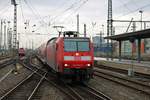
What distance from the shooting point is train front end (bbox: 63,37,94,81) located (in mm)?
16422

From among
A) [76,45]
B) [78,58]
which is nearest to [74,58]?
[78,58]

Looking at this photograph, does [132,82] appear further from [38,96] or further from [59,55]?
[38,96]

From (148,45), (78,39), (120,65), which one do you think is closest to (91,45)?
(78,39)

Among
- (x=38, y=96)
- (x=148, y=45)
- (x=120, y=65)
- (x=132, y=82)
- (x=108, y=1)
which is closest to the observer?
(x=38, y=96)

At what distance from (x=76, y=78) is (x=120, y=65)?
15.3 metres

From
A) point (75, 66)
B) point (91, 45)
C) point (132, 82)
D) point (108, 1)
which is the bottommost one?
point (132, 82)

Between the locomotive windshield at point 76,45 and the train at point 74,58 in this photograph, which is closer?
the train at point 74,58

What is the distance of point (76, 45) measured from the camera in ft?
56.1

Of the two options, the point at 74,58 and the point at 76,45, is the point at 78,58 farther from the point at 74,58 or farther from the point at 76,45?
the point at 76,45

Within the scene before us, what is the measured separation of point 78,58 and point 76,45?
827 mm

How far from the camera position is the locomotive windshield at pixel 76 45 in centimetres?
1698

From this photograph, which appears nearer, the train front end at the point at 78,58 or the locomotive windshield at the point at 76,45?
the train front end at the point at 78,58

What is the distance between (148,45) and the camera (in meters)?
84.9

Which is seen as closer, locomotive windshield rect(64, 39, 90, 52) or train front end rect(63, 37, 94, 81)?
train front end rect(63, 37, 94, 81)
